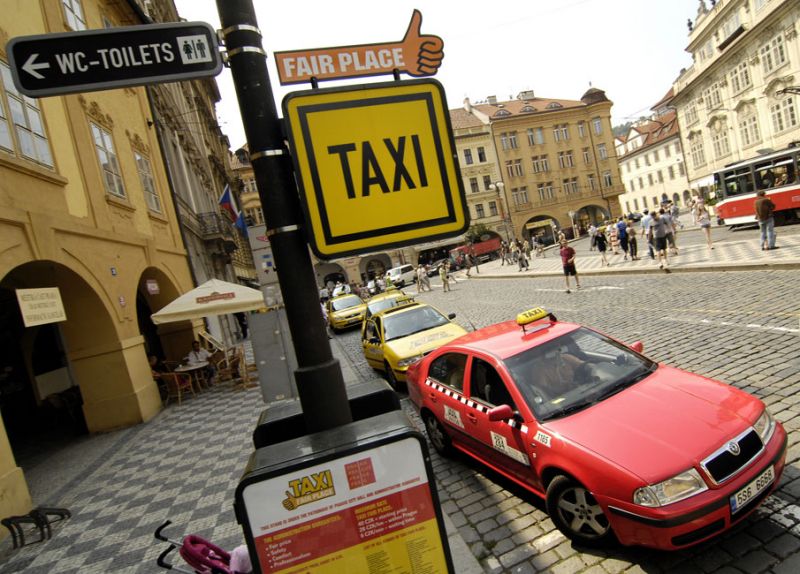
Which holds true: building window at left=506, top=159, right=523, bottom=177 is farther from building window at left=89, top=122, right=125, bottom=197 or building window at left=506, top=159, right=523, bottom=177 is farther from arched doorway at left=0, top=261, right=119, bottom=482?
arched doorway at left=0, top=261, right=119, bottom=482

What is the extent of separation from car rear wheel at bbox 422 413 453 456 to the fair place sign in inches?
Answer: 177

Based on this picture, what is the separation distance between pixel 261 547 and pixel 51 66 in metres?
2.08

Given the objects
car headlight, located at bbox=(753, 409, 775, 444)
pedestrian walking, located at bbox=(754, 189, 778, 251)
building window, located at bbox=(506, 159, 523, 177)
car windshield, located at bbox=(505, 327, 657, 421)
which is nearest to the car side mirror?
car windshield, located at bbox=(505, 327, 657, 421)

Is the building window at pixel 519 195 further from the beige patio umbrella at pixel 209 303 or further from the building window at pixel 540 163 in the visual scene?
the beige patio umbrella at pixel 209 303

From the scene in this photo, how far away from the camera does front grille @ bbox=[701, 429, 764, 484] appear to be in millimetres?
3158

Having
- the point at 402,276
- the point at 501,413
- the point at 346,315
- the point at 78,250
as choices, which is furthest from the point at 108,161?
the point at 402,276

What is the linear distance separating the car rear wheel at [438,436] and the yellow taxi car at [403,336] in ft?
8.77

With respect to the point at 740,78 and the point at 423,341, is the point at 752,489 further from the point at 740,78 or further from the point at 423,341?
the point at 740,78

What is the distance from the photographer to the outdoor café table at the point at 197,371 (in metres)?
12.6

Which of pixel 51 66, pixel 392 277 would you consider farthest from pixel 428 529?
pixel 392 277

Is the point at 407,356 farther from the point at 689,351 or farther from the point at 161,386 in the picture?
the point at 161,386

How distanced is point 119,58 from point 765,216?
17.2 m

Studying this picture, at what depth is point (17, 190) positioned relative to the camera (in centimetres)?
754

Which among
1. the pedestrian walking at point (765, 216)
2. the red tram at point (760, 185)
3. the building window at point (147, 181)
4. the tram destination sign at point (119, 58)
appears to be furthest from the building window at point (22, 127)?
the red tram at point (760, 185)
